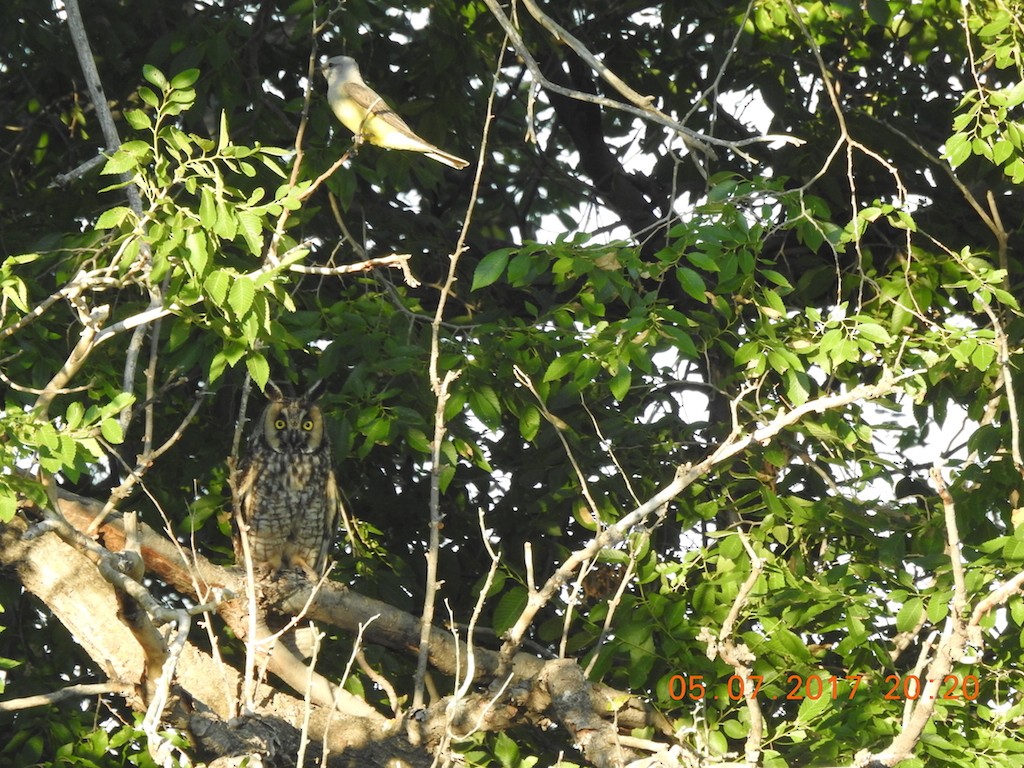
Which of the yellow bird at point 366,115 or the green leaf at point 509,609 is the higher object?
the yellow bird at point 366,115

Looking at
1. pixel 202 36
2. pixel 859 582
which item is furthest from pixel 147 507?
pixel 859 582

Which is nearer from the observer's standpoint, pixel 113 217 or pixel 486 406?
pixel 113 217

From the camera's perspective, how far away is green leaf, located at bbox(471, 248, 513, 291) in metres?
3.31

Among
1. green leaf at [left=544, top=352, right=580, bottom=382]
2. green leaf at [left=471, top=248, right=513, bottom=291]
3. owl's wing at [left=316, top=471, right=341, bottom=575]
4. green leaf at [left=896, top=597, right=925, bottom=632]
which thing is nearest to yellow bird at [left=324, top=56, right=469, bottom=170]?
green leaf at [left=471, top=248, right=513, bottom=291]

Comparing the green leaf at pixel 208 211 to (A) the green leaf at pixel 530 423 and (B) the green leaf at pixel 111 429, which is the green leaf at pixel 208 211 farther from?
(A) the green leaf at pixel 530 423

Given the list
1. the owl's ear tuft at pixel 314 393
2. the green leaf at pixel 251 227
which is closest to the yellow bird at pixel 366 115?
the green leaf at pixel 251 227

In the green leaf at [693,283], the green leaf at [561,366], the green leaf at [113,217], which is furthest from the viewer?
the green leaf at [561,366]

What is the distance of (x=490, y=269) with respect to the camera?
333cm

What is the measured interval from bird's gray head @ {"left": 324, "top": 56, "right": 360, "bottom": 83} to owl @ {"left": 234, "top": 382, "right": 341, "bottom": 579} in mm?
1225

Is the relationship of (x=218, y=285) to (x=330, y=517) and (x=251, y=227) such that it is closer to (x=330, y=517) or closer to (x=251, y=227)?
(x=251, y=227)

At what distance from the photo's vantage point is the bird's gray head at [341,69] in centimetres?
382

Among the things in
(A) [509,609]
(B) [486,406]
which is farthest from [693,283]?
(A) [509,609]

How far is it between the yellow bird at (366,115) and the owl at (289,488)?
3.97 feet

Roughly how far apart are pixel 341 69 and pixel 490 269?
97 centimetres
